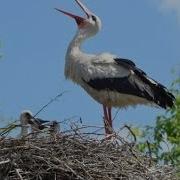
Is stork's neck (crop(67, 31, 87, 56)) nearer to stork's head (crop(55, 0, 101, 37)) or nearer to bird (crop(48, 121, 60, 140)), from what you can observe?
stork's head (crop(55, 0, 101, 37))

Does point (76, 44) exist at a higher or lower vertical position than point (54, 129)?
higher

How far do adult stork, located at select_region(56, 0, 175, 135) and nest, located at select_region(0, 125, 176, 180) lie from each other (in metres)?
3.86

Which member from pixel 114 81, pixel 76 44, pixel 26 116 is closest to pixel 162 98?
pixel 114 81

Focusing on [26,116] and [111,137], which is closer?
[111,137]

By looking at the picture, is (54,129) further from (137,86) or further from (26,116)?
(137,86)

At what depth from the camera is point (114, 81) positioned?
46.2 ft

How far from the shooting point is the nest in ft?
31.0

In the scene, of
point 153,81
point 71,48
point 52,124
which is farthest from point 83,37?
point 52,124

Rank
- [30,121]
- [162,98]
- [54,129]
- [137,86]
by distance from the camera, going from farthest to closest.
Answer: [137,86]
[162,98]
[30,121]
[54,129]

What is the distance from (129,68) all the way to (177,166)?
143 inches

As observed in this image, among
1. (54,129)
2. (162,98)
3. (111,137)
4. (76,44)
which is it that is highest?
(76,44)

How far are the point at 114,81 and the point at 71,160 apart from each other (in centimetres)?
460

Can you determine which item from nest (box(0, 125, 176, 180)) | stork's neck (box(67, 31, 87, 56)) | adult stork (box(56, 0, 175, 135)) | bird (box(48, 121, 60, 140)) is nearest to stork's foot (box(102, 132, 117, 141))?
nest (box(0, 125, 176, 180))

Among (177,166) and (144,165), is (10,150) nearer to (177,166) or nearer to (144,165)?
(144,165)
